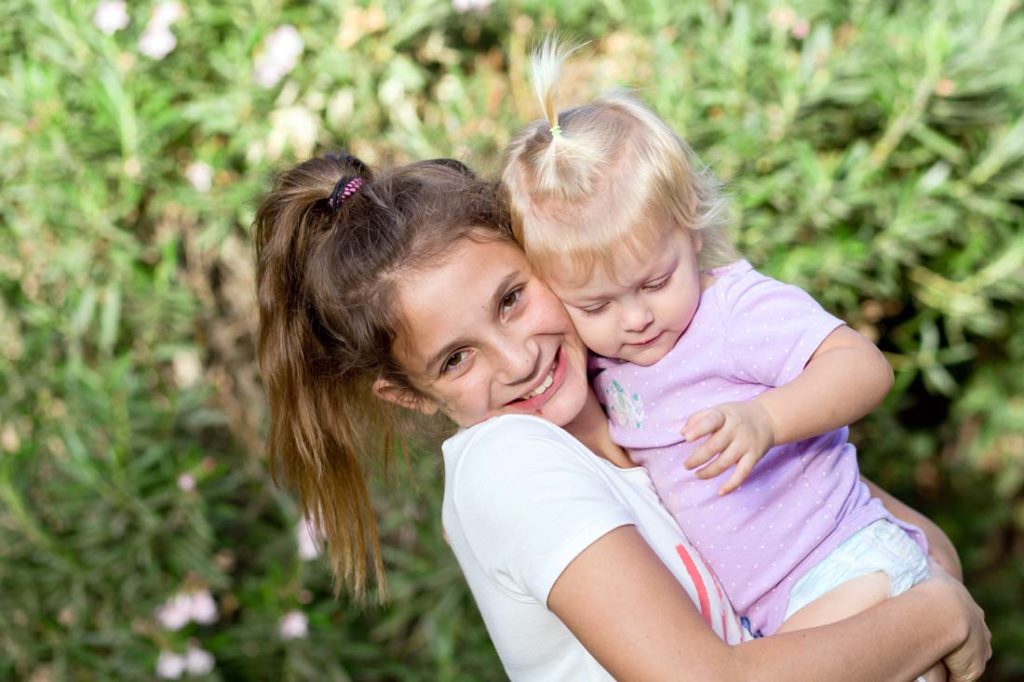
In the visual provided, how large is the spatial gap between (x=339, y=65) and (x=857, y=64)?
1.62m

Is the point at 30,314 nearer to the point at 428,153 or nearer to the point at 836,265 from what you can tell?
the point at 428,153

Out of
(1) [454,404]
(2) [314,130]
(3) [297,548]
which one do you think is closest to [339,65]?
(2) [314,130]

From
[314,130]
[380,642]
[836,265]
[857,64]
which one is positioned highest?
[314,130]

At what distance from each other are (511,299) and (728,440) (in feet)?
1.37

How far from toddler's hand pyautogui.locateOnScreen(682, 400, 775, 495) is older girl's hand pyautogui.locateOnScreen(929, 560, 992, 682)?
0.41m

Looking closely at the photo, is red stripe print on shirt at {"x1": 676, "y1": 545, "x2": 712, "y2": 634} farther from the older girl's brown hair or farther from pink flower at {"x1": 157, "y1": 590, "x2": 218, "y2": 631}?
pink flower at {"x1": 157, "y1": 590, "x2": 218, "y2": 631}

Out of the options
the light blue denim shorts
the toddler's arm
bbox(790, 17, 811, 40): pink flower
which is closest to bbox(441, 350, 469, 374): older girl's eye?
the toddler's arm

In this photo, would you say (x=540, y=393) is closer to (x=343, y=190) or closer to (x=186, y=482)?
(x=343, y=190)

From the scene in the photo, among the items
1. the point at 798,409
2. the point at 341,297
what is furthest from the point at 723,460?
the point at 341,297

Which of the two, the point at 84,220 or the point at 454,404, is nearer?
the point at 454,404

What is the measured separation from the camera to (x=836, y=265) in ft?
12.6

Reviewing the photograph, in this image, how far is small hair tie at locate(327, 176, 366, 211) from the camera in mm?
1929

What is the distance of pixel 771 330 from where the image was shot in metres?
1.80

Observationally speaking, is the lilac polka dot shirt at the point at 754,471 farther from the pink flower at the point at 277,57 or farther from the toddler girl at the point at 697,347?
the pink flower at the point at 277,57
